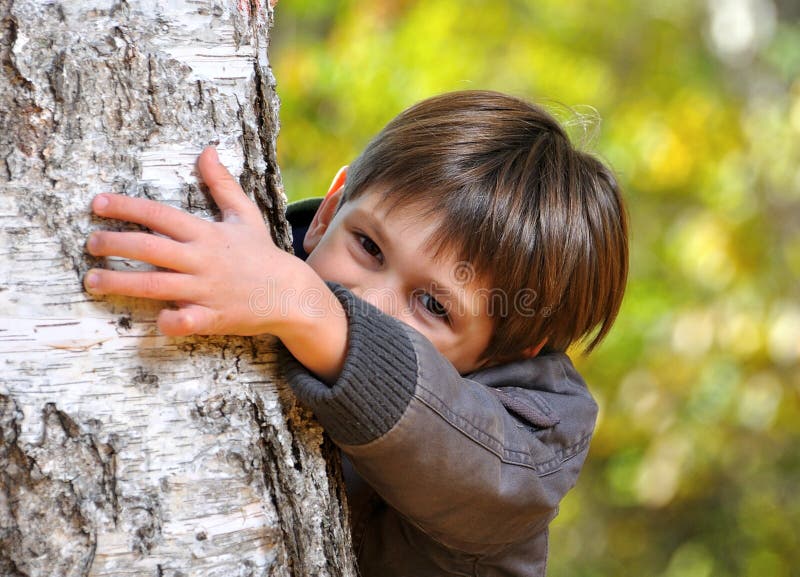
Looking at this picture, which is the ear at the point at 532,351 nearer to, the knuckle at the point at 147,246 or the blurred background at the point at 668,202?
the knuckle at the point at 147,246

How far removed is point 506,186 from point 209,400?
73 cm

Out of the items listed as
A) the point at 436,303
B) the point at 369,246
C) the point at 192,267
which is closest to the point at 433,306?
the point at 436,303

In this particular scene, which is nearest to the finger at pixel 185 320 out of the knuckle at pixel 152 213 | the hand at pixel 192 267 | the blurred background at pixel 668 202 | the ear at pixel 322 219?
the hand at pixel 192 267

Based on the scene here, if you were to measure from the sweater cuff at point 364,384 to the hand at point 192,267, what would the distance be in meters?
0.10

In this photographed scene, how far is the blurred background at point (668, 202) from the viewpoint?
14.6ft

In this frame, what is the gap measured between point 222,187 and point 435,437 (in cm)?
43

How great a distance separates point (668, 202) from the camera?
5.80m

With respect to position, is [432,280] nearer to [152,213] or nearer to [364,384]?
[364,384]

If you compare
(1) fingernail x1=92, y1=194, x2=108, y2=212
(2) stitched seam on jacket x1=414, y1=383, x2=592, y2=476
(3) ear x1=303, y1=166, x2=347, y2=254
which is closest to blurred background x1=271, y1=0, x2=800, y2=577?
(3) ear x1=303, y1=166, x2=347, y2=254

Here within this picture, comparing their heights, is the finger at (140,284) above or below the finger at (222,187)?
below

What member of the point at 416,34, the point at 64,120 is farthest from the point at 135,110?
the point at 416,34

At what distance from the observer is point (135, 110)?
1.10 m

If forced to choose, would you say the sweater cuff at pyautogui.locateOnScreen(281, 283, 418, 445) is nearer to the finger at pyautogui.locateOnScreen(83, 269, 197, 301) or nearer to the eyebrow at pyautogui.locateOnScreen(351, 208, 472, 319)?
the finger at pyautogui.locateOnScreen(83, 269, 197, 301)

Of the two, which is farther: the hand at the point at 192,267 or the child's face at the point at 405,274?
the child's face at the point at 405,274
